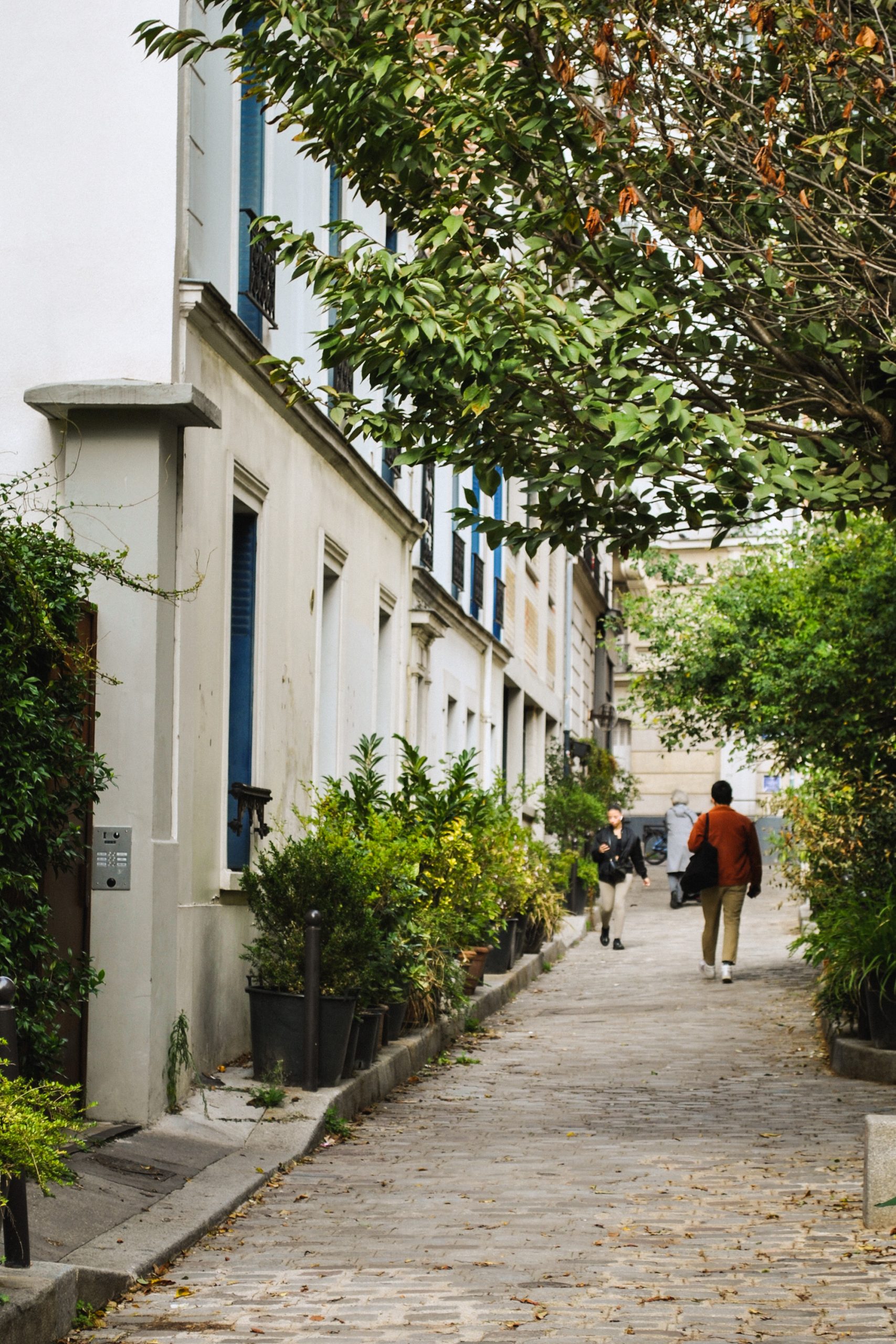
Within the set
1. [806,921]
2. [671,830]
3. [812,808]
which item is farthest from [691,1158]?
[671,830]

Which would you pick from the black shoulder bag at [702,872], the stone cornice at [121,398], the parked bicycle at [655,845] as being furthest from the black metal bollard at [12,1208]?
the parked bicycle at [655,845]

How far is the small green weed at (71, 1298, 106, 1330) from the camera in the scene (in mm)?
5266

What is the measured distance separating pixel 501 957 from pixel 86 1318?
444 inches

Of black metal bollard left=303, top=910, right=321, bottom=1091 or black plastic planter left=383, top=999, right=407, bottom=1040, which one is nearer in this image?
black metal bollard left=303, top=910, right=321, bottom=1091

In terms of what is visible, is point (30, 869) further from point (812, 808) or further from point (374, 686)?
point (812, 808)

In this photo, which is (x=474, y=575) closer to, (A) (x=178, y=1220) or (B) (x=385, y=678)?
(B) (x=385, y=678)

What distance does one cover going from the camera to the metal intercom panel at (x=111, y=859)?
26.9ft

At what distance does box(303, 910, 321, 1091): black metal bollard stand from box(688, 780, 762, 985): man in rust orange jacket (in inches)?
301

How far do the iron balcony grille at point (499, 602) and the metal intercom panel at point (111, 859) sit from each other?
52.7 ft

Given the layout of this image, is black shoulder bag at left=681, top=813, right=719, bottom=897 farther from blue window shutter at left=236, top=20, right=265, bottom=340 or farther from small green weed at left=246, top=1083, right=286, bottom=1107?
small green weed at left=246, top=1083, right=286, bottom=1107

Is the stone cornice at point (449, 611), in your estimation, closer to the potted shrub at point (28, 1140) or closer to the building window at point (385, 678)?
the building window at point (385, 678)

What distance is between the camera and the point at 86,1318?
17.4 ft

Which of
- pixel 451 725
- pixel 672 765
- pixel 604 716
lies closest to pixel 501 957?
pixel 451 725

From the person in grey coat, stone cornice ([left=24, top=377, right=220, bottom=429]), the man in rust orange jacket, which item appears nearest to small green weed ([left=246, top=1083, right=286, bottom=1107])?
stone cornice ([left=24, top=377, right=220, bottom=429])
